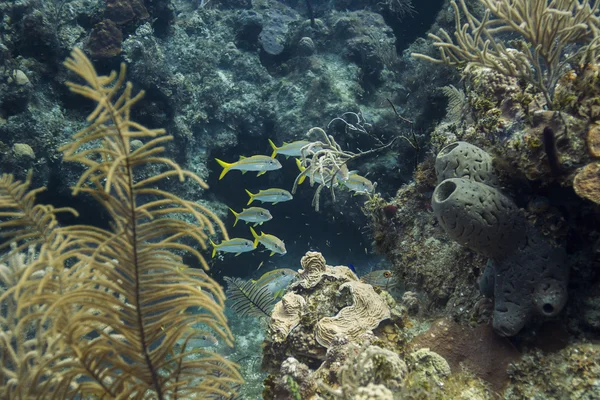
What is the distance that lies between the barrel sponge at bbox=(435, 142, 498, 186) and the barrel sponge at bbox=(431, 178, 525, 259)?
265mm

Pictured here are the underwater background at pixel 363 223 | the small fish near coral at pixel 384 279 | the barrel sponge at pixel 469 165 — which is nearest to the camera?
the underwater background at pixel 363 223

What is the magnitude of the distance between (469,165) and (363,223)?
6.67 metres

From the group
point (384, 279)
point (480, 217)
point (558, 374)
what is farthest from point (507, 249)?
point (384, 279)

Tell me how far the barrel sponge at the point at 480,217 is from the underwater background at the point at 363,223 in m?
0.02

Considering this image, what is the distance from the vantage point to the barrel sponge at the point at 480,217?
2.59m

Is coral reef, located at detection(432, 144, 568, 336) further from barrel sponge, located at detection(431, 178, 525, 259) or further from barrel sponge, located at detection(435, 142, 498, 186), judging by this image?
barrel sponge, located at detection(435, 142, 498, 186)

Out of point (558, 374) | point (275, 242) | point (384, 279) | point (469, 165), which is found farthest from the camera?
point (275, 242)

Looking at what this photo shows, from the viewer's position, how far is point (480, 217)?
2594mm

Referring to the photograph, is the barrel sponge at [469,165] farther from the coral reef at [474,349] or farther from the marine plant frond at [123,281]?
the marine plant frond at [123,281]

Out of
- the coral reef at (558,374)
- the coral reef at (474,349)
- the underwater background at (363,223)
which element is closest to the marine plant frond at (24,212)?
the underwater background at (363,223)

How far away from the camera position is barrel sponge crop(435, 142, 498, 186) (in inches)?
119

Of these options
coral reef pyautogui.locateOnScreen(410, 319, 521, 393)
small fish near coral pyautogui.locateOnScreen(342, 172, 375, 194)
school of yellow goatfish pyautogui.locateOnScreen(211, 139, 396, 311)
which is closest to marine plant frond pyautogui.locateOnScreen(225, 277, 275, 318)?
school of yellow goatfish pyautogui.locateOnScreen(211, 139, 396, 311)

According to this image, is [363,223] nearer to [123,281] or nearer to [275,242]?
[275,242]

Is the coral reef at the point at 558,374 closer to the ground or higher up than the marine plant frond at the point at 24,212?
closer to the ground
